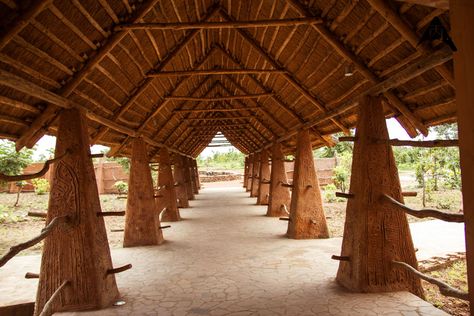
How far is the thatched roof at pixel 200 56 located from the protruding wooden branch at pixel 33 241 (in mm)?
1333

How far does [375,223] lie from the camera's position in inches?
171

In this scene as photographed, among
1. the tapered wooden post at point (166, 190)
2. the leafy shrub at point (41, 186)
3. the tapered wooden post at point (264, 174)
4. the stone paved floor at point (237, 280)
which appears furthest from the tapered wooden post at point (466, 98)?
the leafy shrub at point (41, 186)

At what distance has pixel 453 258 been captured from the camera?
6.73 m

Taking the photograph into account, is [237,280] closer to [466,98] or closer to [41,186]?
[466,98]

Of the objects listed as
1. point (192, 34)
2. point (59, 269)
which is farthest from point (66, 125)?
point (192, 34)

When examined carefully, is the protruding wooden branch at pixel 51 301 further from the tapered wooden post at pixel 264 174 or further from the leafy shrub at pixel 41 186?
the leafy shrub at pixel 41 186

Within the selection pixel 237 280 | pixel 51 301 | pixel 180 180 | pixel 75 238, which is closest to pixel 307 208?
pixel 237 280

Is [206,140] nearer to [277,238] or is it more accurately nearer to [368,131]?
[277,238]

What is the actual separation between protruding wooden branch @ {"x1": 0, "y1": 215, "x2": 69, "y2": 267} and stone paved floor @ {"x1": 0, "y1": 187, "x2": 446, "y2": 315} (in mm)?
1069

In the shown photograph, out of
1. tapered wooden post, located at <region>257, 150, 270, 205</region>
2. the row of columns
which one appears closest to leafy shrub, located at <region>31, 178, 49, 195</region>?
tapered wooden post, located at <region>257, 150, 270, 205</region>

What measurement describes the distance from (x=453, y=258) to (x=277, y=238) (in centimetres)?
357

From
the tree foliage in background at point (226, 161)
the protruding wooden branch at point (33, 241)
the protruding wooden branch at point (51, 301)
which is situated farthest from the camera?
the tree foliage in background at point (226, 161)

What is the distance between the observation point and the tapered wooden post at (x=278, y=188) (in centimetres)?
1118

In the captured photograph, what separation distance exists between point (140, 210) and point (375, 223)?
5.19m
